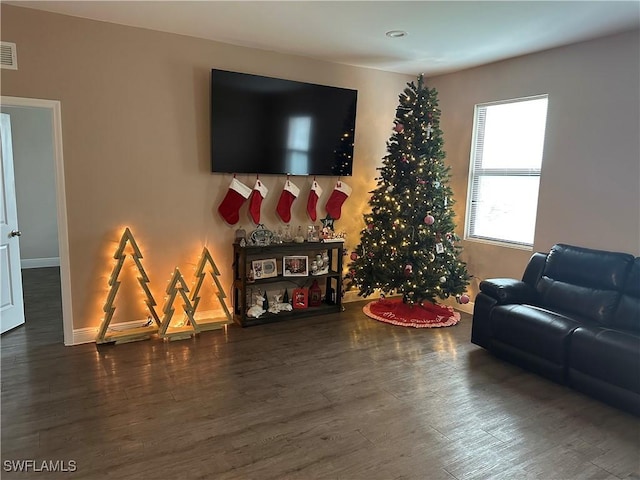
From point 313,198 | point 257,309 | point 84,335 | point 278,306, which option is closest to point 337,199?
point 313,198

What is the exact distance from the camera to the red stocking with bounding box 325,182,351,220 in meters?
4.91

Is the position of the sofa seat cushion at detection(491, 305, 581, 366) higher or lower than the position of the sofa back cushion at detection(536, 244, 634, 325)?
lower

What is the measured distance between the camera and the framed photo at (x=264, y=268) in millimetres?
4422

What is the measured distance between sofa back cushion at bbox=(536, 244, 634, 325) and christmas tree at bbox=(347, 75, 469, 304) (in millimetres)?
997

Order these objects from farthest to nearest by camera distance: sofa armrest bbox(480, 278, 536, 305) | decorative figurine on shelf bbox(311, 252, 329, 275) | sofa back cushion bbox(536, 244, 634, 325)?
decorative figurine on shelf bbox(311, 252, 329, 275), sofa armrest bbox(480, 278, 536, 305), sofa back cushion bbox(536, 244, 634, 325)

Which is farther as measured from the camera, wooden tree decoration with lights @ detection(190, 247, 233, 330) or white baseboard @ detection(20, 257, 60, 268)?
white baseboard @ detection(20, 257, 60, 268)

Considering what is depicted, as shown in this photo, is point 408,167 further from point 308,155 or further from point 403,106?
point 308,155

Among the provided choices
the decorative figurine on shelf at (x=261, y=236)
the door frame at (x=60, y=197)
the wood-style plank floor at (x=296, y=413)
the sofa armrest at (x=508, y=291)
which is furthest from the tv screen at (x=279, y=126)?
the sofa armrest at (x=508, y=291)

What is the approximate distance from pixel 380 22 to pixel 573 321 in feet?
9.01

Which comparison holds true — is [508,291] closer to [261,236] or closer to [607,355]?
[607,355]

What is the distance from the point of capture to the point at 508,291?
375 cm

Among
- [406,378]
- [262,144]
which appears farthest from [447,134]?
[406,378]

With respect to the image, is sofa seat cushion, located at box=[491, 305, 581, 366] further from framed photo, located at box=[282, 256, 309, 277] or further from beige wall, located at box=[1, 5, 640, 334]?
framed photo, located at box=[282, 256, 309, 277]

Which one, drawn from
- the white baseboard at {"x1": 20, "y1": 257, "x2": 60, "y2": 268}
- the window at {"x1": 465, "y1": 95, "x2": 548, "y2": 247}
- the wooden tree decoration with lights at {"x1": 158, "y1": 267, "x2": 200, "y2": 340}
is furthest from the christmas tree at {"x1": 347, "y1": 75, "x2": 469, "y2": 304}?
the white baseboard at {"x1": 20, "y1": 257, "x2": 60, "y2": 268}
